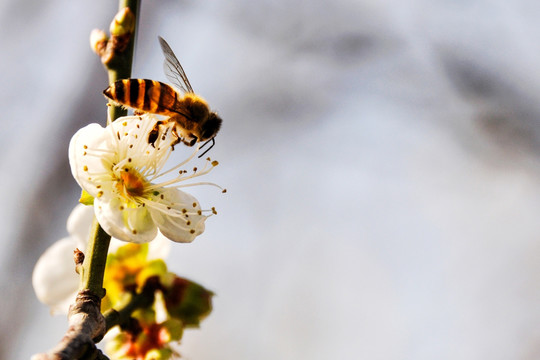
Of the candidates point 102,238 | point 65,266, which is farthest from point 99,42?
point 65,266

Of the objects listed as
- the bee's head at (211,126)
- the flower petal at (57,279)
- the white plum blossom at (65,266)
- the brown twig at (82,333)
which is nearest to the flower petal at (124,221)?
the brown twig at (82,333)

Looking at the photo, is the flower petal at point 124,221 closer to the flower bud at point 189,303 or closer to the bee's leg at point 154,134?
the bee's leg at point 154,134

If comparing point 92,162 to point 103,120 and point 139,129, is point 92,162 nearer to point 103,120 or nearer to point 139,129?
point 139,129

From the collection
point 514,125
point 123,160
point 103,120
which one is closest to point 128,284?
point 123,160

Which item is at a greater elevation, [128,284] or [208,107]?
[208,107]

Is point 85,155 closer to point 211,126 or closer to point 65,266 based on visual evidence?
point 211,126

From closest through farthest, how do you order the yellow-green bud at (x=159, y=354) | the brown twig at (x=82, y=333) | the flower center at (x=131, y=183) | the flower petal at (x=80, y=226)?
the brown twig at (x=82, y=333)
the flower center at (x=131, y=183)
the yellow-green bud at (x=159, y=354)
the flower petal at (x=80, y=226)

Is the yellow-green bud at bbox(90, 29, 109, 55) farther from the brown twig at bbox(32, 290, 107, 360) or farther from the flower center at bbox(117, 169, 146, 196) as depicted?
the brown twig at bbox(32, 290, 107, 360)
